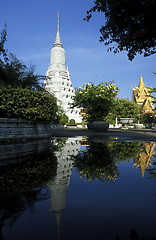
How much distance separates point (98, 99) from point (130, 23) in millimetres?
9790

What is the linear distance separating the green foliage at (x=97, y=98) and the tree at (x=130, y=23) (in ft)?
29.0

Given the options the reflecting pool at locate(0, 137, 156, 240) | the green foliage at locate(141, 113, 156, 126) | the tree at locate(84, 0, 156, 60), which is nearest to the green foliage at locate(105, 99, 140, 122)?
the green foliage at locate(141, 113, 156, 126)

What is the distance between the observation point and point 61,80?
50.1 meters

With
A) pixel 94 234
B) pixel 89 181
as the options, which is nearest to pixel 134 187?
pixel 89 181

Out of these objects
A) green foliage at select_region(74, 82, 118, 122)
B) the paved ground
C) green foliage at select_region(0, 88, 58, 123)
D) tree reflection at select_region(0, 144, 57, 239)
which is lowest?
the paved ground

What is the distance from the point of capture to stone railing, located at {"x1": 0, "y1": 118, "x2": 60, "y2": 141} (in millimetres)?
5762

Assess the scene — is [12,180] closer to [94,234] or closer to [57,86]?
[94,234]

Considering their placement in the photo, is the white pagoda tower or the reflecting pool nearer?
the reflecting pool

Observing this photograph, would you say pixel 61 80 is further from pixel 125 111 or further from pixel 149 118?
pixel 149 118

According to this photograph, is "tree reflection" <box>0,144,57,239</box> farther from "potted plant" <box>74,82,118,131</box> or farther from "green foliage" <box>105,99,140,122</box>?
"green foliage" <box>105,99,140,122</box>

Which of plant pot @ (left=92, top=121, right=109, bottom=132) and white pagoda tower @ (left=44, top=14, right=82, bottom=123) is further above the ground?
white pagoda tower @ (left=44, top=14, right=82, bottom=123)

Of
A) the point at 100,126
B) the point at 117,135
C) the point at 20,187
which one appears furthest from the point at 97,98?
the point at 20,187

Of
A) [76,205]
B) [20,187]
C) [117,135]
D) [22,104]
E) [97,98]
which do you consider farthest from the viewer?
[97,98]

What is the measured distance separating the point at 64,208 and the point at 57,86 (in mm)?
49364
